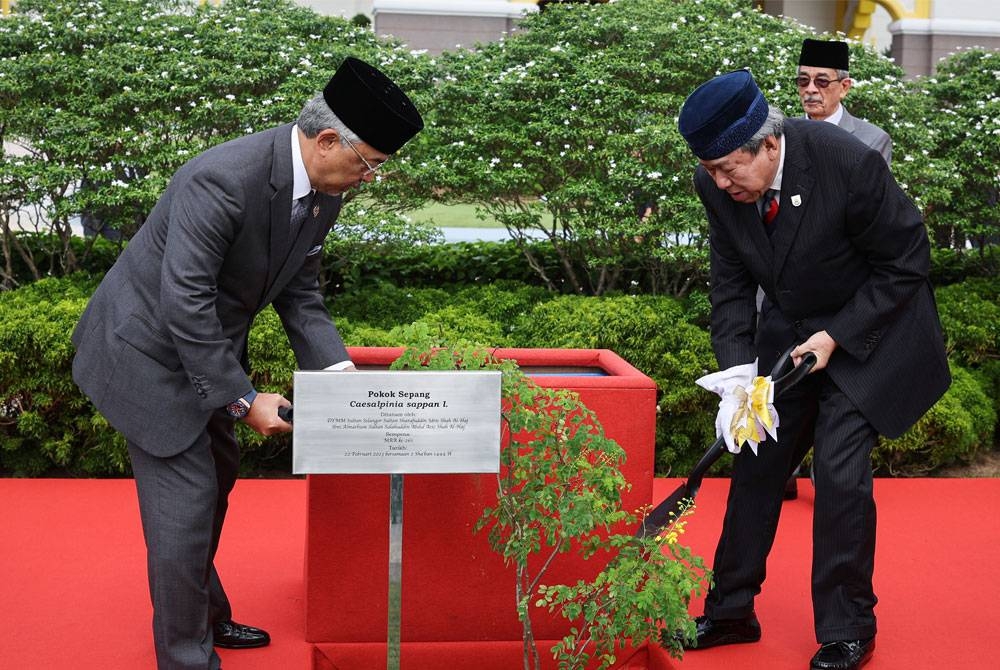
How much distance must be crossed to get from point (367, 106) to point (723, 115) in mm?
924

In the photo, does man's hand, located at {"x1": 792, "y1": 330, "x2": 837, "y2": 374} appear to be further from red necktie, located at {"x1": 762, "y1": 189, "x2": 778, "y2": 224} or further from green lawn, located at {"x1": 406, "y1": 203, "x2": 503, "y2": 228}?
green lawn, located at {"x1": 406, "y1": 203, "x2": 503, "y2": 228}

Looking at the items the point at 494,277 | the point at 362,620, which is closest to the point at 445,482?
the point at 362,620

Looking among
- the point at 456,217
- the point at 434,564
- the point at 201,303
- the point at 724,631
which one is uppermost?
the point at 201,303

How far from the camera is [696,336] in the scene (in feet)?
18.1

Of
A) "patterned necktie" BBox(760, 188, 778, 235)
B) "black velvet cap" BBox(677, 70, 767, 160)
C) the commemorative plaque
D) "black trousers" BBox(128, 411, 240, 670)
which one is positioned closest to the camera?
the commemorative plaque

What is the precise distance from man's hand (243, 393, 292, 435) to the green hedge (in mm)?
1762

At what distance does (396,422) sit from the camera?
2662 millimetres

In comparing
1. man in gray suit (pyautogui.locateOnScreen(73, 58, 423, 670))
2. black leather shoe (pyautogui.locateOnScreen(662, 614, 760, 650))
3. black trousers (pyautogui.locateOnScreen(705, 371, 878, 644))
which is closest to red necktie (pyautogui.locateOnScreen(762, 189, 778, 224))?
black trousers (pyautogui.locateOnScreen(705, 371, 878, 644))

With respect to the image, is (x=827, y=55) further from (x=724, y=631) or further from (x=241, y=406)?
(x=241, y=406)

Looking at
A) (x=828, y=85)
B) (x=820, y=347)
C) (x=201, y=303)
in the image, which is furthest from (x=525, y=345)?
(x=201, y=303)

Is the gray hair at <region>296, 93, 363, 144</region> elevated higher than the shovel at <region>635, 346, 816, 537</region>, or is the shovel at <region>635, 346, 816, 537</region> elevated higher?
the gray hair at <region>296, 93, 363, 144</region>

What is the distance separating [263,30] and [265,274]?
4710mm

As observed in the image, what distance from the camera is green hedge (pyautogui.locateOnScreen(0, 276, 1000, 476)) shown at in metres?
5.00

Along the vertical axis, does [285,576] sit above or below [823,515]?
below
